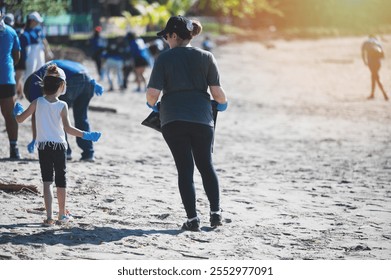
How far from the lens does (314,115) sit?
1803cm

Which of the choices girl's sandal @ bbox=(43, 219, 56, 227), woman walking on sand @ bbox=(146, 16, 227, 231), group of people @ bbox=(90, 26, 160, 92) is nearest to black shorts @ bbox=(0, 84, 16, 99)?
girl's sandal @ bbox=(43, 219, 56, 227)

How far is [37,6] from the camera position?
16750 mm

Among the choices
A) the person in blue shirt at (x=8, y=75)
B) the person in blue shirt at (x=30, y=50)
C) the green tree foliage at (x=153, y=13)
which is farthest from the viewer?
the green tree foliage at (x=153, y=13)

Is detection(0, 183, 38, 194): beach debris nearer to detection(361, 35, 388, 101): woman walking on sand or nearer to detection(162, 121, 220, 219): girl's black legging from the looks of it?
detection(162, 121, 220, 219): girl's black legging

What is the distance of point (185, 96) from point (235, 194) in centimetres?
230

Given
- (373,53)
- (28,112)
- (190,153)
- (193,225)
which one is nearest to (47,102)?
(28,112)

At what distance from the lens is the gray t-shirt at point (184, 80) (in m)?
6.40

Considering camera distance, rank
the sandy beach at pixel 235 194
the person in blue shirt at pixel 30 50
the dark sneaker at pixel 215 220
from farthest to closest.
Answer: the person in blue shirt at pixel 30 50
the dark sneaker at pixel 215 220
the sandy beach at pixel 235 194

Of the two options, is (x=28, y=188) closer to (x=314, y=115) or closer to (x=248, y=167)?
(x=248, y=167)

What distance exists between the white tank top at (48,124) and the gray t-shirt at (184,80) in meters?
0.73

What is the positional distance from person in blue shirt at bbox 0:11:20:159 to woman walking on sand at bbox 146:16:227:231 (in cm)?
277

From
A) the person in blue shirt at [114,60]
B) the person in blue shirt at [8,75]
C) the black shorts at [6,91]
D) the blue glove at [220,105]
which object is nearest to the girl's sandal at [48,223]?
the blue glove at [220,105]

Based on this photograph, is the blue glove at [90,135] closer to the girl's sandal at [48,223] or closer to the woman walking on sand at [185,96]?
the woman walking on sand at [185,96]
